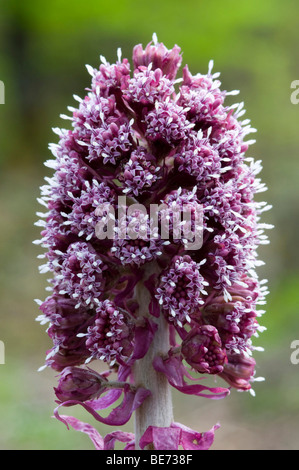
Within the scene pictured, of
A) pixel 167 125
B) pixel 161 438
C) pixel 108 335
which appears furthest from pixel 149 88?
pixel 161 438

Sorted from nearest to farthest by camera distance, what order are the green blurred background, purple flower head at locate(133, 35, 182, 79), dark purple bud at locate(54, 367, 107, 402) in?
1. dark purple bud at locate(54, 367, 107, 402)
2. purple flower head at locate(133, 35, 182, 79)
3. the green blurred background

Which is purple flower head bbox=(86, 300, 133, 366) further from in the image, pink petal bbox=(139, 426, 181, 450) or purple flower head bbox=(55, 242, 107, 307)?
pink petal bbox=(139, 426, 181, 450)

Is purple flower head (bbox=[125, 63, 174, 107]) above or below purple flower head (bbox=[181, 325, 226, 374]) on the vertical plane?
above

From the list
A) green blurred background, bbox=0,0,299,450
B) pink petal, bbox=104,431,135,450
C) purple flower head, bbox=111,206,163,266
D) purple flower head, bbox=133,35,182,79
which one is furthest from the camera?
green blurred background, bbox=0,0,299,450

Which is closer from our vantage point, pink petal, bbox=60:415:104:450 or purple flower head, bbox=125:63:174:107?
purple flower head, bbox=125:63:174:107

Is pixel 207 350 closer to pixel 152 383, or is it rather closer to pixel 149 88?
pixel 152 383

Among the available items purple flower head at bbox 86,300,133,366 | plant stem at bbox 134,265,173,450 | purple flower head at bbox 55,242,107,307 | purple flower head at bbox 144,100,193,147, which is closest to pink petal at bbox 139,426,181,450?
plant stem at bbox 134,265,173,450

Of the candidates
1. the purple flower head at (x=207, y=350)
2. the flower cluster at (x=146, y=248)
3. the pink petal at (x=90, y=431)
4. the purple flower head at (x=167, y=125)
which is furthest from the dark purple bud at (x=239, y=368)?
the purple flower head at (x=167, y=125)
